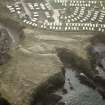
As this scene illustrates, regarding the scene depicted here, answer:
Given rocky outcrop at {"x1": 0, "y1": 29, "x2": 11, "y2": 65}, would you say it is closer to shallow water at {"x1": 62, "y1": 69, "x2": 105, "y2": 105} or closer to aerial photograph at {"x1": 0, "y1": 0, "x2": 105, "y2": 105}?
aerial photograph at {"x1": 0, "y1": 0, "x2": 105, "y2": 105}

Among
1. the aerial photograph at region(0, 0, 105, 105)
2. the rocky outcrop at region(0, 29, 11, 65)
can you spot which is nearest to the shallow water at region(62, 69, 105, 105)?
the aerial photograph at region(0, 0, 105, 105)

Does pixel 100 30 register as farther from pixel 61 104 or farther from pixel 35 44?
pixel 61 104

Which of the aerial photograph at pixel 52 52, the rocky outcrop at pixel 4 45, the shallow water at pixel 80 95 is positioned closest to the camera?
the aerial photograph at pixel 52 52

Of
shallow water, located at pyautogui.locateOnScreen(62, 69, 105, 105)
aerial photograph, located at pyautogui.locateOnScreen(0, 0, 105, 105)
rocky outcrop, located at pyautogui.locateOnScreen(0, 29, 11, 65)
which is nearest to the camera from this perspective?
aerial photograph, located at pyautogui.locateOnScreen(0, 0, 105, 105)

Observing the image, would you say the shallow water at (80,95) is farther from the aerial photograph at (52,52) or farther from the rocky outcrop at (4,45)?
the rocky outcrop at (4,45)

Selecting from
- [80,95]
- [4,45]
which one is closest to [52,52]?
[4,45]

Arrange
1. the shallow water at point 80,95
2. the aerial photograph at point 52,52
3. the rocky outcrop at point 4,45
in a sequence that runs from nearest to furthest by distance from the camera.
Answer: the aerial photograph at point 52,52, the shallow water at point 80,95, the rocky outcrop at point 4,45

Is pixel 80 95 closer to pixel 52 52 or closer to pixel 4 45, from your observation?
pixel 52 52

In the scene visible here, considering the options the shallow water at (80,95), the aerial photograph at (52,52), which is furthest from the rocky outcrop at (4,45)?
the shallow water at (80,95)

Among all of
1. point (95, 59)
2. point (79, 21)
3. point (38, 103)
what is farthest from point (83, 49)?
point (38, 103)
